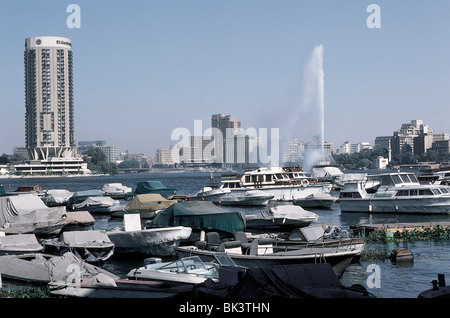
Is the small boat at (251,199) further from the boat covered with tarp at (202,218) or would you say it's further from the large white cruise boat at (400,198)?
the boat covered with tarp at (202,218)

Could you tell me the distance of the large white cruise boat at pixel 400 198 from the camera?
46.8 m

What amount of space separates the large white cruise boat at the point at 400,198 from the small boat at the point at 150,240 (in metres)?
24.1

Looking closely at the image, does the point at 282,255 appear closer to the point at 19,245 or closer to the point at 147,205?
the point at 19,245

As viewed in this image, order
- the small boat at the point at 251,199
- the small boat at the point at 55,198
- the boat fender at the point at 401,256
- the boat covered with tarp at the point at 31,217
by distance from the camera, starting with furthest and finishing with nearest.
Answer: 1. the small boat at the point at 55,198
2. the small boat at the point at 251,199
3. the boat covered with tarp at the point at 31,217
4. the boat fender at the point at 401,256

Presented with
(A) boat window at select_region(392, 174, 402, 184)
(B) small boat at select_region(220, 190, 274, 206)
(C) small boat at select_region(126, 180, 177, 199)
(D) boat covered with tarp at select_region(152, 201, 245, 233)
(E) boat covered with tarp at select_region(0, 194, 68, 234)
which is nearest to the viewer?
(D) boat covered with tarp at select_region(152, 201, 245, 233)

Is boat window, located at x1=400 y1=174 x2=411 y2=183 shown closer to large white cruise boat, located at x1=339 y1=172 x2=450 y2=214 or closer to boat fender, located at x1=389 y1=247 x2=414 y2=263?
large white cruise boat, located at x1=339 y1=172 x2=450 y2=214

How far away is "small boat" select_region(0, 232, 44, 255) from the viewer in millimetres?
27453

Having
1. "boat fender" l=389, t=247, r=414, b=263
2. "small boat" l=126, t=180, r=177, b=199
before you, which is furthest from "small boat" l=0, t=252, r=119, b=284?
"small boat" l=126, t=180, r=177, b=199

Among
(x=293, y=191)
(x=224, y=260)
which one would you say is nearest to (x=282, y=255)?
(x=224, y=260)

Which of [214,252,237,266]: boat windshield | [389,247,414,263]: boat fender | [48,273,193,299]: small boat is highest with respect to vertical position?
[214,252,237,266]: boat windshield

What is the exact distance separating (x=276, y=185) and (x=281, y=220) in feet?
92.6

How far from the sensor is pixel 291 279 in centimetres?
1359

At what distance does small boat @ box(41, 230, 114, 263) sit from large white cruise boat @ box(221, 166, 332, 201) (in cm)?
3907

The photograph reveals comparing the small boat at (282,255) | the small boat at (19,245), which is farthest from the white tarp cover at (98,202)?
the small boat at (282,255)
